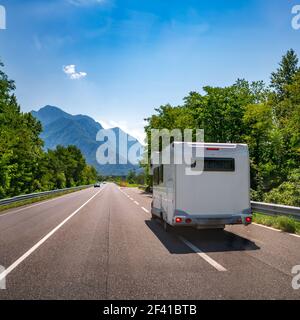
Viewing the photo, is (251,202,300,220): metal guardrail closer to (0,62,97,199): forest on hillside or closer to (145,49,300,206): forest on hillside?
(145,49,300,206): forest on hillside

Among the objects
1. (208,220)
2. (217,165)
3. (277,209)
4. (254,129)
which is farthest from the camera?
(254,129)

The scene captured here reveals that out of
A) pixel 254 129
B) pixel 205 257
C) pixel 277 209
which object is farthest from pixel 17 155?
pixel 205 257

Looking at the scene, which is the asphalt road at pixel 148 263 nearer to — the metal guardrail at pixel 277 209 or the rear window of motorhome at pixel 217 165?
the metal guardrail at pixel 277 209

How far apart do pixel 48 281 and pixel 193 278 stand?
2.54 m

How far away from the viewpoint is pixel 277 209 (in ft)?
35.4

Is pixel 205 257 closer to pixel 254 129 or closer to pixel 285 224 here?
pixel 285 224

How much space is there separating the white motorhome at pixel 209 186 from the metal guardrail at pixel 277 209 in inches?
79.9

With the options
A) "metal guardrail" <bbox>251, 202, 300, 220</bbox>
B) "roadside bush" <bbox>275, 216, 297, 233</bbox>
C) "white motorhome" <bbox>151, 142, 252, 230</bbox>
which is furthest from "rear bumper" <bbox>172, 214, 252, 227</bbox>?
"roadside bush" <bbox>275, 216, 297, 233</bbox>

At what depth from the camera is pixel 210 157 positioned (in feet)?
28.1

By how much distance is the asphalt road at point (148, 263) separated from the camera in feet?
15.8

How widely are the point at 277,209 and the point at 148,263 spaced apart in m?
6.25

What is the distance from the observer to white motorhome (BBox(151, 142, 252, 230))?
841 cm

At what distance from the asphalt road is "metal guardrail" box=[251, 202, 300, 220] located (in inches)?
31.0
